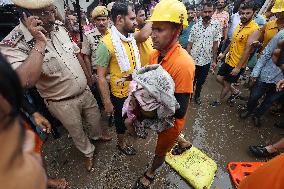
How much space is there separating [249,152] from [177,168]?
1231 mm

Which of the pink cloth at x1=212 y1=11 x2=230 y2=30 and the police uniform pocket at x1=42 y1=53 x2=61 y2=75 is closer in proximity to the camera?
the police uniform pocket at x1=42 y1=53 x2=61 y2=75

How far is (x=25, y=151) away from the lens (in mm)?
655

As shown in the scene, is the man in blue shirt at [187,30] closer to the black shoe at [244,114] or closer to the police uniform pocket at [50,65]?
the black shoe at [244,114]

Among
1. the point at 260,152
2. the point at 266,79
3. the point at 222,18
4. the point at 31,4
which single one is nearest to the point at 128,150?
the point at 260,152

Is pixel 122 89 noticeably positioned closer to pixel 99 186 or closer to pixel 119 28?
pixel 119 28

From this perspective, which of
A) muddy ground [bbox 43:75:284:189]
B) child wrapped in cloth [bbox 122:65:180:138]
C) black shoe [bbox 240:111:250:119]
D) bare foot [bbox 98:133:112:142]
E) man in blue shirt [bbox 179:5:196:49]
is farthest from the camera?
man in blue shirt [bbox 179:5:196:49]

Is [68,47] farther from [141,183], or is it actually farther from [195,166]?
[195,166]

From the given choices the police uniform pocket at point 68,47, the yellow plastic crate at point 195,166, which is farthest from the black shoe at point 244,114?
the police uniform pocket at point 68,47

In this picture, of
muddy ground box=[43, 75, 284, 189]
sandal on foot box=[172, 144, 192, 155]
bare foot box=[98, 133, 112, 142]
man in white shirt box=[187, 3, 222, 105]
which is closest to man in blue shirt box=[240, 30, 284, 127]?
muddy ground box=[43, 75, 284, 189]

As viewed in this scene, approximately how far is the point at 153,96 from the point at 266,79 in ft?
8.67

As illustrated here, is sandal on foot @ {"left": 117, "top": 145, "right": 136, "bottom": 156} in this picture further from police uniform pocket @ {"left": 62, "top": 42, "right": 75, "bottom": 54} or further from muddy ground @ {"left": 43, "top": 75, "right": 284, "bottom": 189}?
police uniform pocket @ {"left": 62, "top": 42, "right": 75, "bottom": 54}

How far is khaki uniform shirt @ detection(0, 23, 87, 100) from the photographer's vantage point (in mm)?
2324

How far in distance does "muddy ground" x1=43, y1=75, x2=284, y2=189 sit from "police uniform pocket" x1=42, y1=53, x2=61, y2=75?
1.56 metres

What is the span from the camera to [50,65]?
8.29 feet
